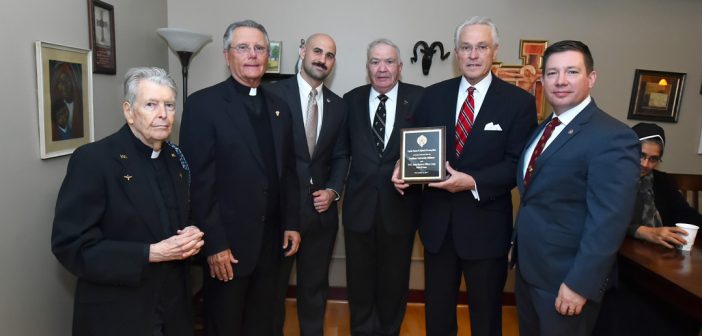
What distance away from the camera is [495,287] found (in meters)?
2.21

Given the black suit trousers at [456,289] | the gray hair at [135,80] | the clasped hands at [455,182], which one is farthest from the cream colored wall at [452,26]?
the gray hair at [135,80]

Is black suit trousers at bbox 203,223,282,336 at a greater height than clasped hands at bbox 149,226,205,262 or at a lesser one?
lesser

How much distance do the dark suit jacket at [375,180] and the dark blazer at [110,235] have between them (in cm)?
116

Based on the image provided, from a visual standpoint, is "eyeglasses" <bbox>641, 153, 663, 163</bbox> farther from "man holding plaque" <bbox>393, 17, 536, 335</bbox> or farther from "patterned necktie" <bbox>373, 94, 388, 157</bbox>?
"patterned necktie" <bbox>373, 94, 388, 157</bbox>

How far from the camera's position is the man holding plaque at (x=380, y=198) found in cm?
249

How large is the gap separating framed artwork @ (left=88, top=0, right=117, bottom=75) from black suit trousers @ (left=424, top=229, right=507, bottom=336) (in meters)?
1.90

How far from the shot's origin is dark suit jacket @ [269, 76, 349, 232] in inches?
94.8

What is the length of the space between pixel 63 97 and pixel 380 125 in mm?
1513

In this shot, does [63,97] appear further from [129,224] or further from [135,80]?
[129,224]

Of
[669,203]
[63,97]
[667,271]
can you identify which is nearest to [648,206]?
[669,203]

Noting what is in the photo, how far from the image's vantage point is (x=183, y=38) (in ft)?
9.31

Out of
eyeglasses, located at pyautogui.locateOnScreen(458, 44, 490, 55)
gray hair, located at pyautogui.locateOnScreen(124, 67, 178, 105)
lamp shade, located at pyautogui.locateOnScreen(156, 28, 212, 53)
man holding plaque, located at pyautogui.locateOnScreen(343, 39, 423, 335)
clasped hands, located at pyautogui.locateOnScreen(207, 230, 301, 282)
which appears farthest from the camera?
lamp shade, located at pyautogui.locateOnScreen(156, 28, 212, 53)

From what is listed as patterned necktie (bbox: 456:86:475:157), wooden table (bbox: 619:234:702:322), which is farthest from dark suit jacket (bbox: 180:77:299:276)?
wooden table (bbox: 619:234:702:322)

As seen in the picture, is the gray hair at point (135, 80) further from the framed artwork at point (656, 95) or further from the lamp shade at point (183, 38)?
the framed artwork at point (656, 95)
